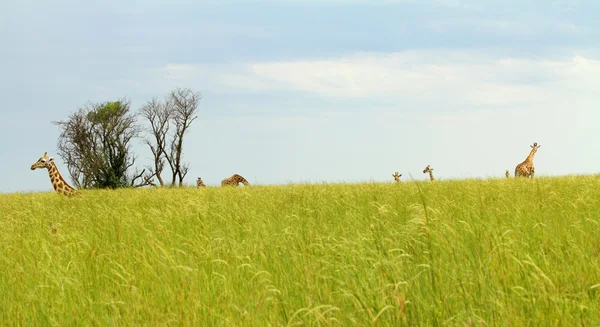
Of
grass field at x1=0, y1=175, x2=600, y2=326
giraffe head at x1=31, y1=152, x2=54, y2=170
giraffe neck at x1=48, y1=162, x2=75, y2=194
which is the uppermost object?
giraffe head at x1=31, y1=152, x2=54, y2=170

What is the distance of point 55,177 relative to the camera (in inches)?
613

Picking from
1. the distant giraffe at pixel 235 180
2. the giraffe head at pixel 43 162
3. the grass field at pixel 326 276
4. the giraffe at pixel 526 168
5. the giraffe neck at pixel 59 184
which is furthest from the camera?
the distant giraffe at pixel 235 180

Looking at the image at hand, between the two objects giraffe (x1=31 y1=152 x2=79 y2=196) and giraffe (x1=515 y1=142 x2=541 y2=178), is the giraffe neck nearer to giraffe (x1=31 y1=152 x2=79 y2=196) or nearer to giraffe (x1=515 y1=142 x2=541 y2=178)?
giraffe (x1=31 y1=152 x2=79 y2=196)

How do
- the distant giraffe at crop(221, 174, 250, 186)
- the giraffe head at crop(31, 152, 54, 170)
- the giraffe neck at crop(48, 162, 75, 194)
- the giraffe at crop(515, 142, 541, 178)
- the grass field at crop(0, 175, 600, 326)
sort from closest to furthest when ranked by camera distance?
1. the grass field at crop(0, 175, 600, 326)
2. the giraffe neck at crop(48, 162, 75, 194)
3. the giraffe head at crop(31, 152, 54, 170)
4. the giraffe at crop(515, 142, 541, 178)
5. the distant giraffe at crop(221, 174, 250, 186)

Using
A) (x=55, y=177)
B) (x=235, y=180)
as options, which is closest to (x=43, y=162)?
(x=55, y=177)

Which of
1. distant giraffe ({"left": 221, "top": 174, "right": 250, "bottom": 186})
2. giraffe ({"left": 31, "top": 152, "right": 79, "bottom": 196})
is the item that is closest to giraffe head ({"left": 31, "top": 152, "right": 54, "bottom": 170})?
giraffe ({"left": 31, "top": 152, "right": 79, "bottom": 196})

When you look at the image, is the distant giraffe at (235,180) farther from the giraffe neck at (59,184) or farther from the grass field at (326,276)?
the grass field at (326,276)

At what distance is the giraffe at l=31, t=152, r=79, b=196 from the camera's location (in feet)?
50.3

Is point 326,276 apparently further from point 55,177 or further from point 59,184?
point 55,177

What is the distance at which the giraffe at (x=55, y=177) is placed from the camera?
15.3 metres

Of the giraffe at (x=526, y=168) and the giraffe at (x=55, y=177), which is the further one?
the giraffe at (x=526, y=168)

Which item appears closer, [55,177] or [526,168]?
[55,177]

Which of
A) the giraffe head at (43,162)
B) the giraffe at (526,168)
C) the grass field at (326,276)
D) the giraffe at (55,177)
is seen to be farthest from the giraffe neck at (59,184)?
the giraffe at (526,168)

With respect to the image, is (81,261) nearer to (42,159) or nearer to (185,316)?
(185,316)
